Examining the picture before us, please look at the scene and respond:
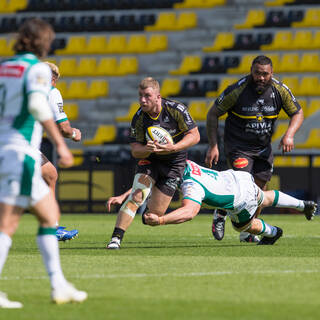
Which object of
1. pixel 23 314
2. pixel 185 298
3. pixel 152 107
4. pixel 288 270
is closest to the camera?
pixel 23 314

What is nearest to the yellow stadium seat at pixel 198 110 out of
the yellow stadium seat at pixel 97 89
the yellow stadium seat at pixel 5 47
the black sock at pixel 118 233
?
the yellow stadium seat at pixel 97 89

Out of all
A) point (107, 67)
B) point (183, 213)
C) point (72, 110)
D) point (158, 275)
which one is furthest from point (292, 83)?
point (158, 275)

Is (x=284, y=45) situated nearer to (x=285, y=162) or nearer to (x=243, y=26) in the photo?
(x=243, y=26)

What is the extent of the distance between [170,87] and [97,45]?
3549 millimetres

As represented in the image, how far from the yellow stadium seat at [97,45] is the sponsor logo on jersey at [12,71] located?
938 inches

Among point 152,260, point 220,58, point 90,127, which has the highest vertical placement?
point 152,260

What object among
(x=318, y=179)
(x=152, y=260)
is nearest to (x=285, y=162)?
(x=318, y=179)

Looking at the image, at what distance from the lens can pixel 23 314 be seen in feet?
16.1

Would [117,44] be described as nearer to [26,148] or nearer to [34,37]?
[34,37]

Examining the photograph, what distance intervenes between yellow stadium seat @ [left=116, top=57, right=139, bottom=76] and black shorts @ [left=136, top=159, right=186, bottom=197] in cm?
1843

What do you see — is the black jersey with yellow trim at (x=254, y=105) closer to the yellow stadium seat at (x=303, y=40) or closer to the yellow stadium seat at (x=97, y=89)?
the yellow stadium seat at (x=303, y=40)

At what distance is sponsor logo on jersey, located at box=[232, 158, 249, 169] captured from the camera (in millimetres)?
10711

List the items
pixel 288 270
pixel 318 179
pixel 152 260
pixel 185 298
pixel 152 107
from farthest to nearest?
1. pixel 318 179
2. pixel 152 107
3. pixel 152 260
4. pixel 288 270
5. pixel 185 298

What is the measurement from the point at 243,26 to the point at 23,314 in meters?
23.6
